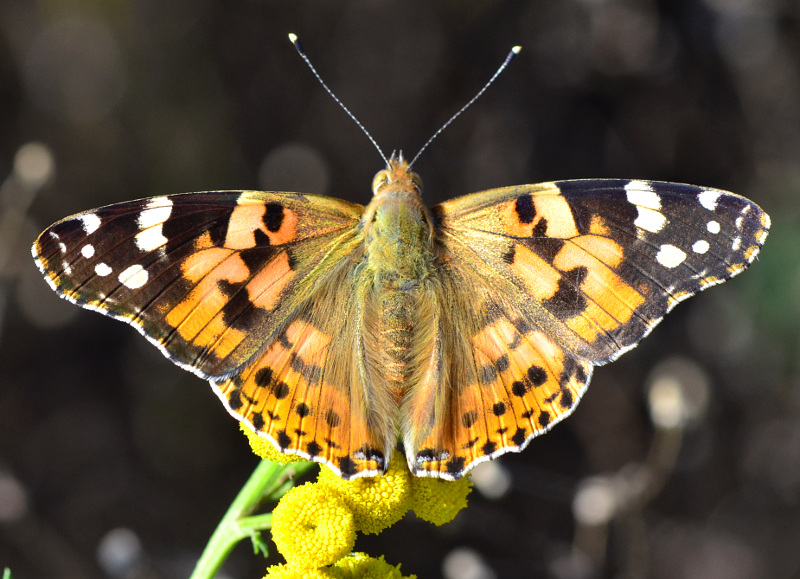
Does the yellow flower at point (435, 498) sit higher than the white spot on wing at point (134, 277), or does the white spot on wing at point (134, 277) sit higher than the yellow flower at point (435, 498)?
the white spot on wing at point (134, 277)

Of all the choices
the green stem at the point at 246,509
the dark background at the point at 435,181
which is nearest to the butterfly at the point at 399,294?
the green stem at the point at 246,509

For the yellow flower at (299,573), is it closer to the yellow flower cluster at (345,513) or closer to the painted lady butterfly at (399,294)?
the yellow flower cluster at (345,513)

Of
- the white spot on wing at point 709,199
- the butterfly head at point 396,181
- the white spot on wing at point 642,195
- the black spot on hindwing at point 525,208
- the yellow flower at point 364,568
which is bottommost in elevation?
the yellow flower at point 364,568

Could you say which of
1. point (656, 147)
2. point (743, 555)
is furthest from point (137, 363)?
point (743, 555)

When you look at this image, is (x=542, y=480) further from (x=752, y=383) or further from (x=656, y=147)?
(x=656, y=147)

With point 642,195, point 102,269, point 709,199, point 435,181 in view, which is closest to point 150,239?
point 102,269
